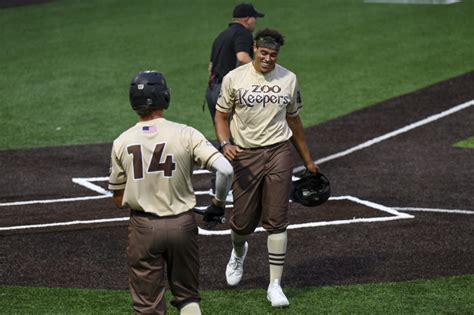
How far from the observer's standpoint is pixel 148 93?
7.50m

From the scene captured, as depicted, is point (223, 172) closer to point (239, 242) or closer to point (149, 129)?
point (149, 129)

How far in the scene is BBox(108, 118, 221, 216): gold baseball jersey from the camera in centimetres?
746

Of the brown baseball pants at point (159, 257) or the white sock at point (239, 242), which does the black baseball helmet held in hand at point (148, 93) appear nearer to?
the brown baseball pants at point (159, 257)

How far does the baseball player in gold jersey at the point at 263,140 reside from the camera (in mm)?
9602

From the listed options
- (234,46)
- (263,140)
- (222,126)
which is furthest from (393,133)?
(263,140)

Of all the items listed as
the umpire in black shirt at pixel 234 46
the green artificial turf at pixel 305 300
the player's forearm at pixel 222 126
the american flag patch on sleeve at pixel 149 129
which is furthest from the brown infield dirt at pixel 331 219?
the american flag patch on sleeve at pixel 149 129

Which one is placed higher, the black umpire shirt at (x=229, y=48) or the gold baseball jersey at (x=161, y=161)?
the gold baseball jersey at (x=161, y=161)

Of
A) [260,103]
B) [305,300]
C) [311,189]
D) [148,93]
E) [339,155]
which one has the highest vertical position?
[148,93]

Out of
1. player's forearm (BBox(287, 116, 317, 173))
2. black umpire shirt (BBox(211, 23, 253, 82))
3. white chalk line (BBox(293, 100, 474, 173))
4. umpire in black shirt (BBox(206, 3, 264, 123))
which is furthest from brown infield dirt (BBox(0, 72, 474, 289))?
black umpire shirt (BBox(211, 23, 253, 82))

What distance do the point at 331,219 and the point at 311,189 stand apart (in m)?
2.31

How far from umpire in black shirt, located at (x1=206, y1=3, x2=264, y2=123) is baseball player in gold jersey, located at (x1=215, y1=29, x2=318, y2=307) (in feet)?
9.28

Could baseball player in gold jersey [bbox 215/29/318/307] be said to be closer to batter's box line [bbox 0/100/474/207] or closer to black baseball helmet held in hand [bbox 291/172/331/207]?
black baseball helmet held in hand [bbox 291/172/331/207]

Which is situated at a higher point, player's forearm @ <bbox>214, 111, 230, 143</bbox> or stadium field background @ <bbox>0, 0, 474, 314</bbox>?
player's forearm @ <bbox>214, 111, 230, 143</bbox>

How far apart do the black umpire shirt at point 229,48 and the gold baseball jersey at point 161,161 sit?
5.27 metres
